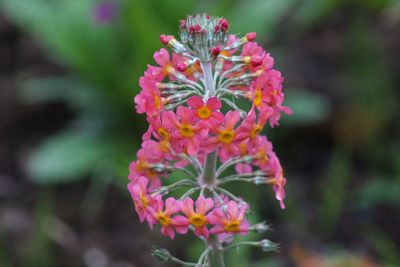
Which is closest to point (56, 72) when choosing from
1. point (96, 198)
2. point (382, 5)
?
point (96, 198)

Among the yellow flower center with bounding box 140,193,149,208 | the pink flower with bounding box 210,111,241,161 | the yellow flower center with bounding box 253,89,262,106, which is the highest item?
the yellow flower center with bounding box 253,89,262,106

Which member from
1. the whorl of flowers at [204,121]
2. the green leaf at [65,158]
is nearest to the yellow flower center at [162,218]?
the whorl of flowers at [204,121]

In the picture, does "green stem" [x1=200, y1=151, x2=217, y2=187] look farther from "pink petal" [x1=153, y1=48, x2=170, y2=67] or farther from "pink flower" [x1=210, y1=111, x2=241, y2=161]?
"pink petal" [x1=153, y1=48, x2=170, y2=67]

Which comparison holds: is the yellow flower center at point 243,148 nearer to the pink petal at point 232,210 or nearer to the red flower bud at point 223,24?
the pink petal at point 232,210

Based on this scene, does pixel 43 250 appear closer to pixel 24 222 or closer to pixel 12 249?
pixel 12 249

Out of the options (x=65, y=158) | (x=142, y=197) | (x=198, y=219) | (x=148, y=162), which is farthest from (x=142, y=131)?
(x=198, y=219)

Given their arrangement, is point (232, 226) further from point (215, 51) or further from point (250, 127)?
point (215, 51)

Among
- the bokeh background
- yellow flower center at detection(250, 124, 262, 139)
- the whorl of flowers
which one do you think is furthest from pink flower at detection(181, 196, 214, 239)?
the bokeh background
